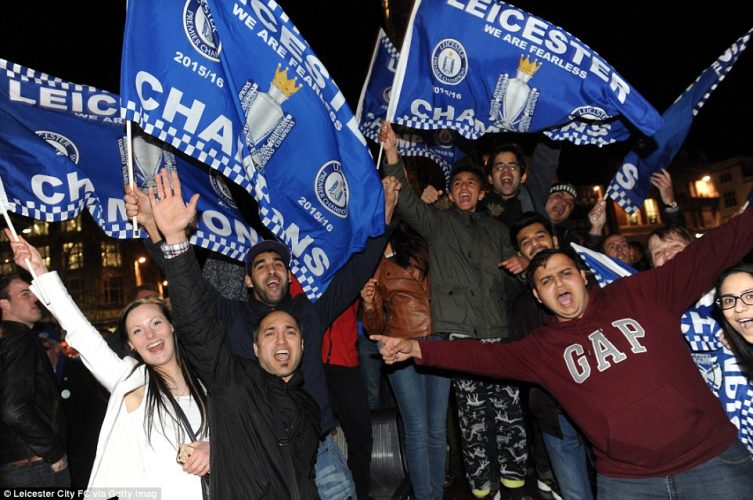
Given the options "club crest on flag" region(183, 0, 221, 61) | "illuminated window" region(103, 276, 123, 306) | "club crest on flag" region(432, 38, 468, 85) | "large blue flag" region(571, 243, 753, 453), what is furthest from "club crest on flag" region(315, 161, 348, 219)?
"illuminated window" region(103, 276, 123, 306)

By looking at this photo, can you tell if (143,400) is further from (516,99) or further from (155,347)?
(516,99)

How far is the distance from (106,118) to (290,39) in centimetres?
190

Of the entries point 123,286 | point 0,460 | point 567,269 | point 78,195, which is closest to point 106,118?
point 78,195

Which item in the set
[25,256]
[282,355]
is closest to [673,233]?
[282,355]

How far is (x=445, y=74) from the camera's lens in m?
5.26

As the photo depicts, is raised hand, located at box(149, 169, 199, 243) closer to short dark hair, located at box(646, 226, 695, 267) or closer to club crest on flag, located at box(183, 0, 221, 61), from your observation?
club crest on flag, located at box(183, 0, 221, 61)

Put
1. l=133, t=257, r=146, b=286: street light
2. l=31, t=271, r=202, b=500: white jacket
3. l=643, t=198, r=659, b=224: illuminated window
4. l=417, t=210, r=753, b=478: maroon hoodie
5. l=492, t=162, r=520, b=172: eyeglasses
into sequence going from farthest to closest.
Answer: l=643, t=198, r=659, b=224: illuminated window → l=133, t=257, r=146, b=286: street light → l=492, t=162, r=520, b=172: eyeglasses → l=417, t=210, r=753, b=478: maroon hoodie → l=31, t=271, r=202, b=500: white jacket

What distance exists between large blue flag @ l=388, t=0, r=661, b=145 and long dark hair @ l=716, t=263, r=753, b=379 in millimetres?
2092

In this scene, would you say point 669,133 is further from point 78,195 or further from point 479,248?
point 78,195

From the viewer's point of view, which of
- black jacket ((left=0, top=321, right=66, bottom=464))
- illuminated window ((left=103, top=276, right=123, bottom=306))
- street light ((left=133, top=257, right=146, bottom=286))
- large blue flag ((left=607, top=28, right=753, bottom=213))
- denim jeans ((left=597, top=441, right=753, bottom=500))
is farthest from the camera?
street light ((left=133, top=257, right=146, bottom=286))

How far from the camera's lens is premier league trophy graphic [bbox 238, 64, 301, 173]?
A: 13.8 ft

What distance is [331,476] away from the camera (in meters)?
4.14

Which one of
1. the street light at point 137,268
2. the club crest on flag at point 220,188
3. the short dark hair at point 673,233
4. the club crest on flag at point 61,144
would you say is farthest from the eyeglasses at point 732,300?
the street light at point 137,268

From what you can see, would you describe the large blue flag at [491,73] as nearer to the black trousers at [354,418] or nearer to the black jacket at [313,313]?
the black jacket at [313,313]
